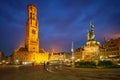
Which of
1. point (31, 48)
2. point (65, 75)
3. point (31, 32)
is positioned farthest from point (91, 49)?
point (31, 32)

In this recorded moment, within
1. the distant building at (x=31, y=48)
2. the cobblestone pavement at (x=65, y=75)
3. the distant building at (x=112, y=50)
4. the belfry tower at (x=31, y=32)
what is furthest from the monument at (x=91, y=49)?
the belfry tower at (x=31, y=32)

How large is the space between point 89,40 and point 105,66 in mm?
14011

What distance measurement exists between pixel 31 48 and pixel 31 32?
14.5 meters

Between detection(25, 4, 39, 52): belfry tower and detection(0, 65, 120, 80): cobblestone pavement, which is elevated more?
detection(25, 4, 39, 52): belfry tower

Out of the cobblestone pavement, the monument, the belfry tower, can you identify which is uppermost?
the belfry tower

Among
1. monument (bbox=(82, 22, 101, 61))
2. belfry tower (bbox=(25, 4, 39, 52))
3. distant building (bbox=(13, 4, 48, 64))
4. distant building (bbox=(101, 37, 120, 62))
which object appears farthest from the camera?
belfry tower (bbox=(25, 4, 39, 52))

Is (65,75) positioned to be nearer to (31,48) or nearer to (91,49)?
(91,49)

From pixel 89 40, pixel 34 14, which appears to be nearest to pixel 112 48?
pixel 89 40

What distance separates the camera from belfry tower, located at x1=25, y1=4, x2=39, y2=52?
154 meters

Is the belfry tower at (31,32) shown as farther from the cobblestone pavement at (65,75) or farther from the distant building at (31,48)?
the cobblestone pavement at (65,75)

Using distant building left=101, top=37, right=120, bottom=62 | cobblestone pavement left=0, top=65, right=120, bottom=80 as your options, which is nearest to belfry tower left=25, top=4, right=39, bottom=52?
distant building left=101, top=37, right=120, bottom=62

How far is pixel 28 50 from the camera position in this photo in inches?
5984

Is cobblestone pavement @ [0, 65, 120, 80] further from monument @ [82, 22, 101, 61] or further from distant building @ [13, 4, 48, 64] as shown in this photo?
distant building @ [13, 4, 48, 64]

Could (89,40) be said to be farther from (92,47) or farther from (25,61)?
(25,61)
